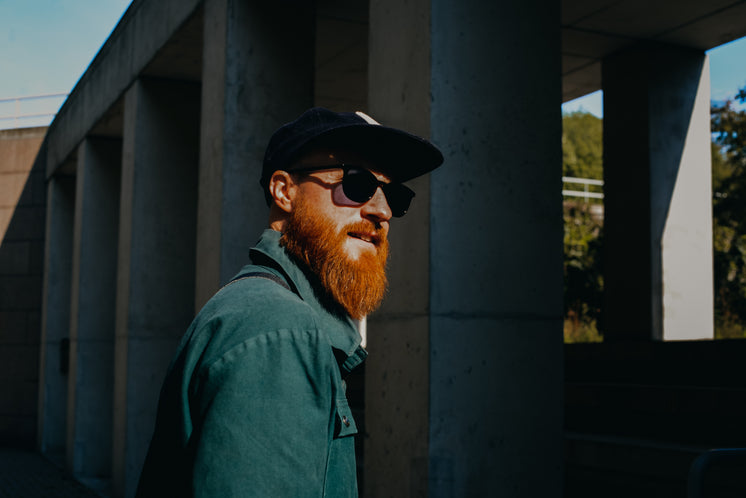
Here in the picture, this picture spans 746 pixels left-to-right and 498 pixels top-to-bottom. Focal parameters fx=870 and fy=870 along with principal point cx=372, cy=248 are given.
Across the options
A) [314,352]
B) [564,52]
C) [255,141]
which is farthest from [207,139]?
[314,352]

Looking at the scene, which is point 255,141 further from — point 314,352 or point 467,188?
point 314,352

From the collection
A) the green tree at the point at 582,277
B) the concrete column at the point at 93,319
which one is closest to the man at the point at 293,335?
the concrete column at the point at 93,319

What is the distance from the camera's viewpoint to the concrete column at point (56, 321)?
14734mm

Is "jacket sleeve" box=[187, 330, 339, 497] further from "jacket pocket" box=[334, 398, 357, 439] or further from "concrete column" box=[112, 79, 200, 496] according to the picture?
"concrete column" box=[112, 79, 200, 496]

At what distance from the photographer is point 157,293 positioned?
9234 mm

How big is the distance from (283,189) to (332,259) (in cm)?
21

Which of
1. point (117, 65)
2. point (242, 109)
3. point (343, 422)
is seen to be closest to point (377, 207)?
point (343, 422)

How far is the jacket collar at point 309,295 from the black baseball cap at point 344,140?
0.18 m

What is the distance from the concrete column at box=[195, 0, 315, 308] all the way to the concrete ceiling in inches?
108

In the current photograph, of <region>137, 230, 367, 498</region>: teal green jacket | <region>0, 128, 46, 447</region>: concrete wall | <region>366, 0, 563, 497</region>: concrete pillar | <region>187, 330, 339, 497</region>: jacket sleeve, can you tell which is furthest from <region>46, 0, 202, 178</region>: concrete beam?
<region>187, 330, 339, 497</region>: jacket sleeve

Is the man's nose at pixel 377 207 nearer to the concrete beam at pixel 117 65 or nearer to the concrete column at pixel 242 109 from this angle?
the concrete column at pixel 242 109

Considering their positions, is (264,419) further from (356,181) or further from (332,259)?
(356,181)

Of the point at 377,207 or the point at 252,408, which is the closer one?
the point at 252,408

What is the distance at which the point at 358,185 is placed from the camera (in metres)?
1.88
